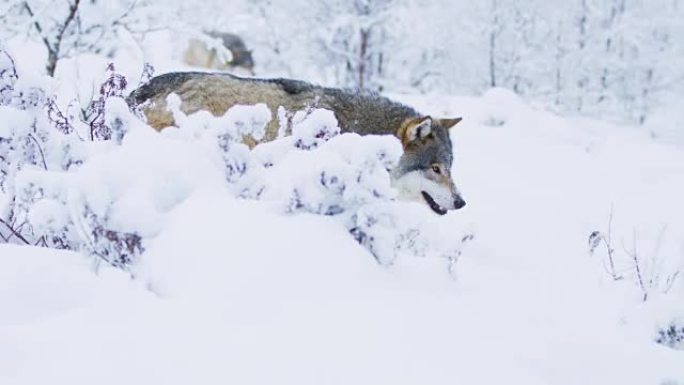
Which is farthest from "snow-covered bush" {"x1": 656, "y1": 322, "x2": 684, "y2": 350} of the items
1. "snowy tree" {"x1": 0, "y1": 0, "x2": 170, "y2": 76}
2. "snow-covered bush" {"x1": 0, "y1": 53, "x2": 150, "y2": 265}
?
"snowy tree" {"x1": 0, "y1": 0, "x2": 170, "y2": 76}

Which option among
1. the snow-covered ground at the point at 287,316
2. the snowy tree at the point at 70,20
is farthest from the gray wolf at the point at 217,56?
the snow-covered ground at the point at 287,316

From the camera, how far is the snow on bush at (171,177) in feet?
9.05

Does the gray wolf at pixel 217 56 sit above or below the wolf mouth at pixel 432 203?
below

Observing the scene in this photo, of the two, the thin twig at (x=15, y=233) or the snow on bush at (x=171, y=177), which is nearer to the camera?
the snow on bush at (x=171, y=177)

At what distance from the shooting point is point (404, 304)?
8.70 feet

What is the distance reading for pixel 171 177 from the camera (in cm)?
284

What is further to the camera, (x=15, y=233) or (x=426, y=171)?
(x=426, y=171)

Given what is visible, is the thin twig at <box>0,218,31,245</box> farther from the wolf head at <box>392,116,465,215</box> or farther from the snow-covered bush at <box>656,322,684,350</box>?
the wolf head at <box>392,116,465,215</box>

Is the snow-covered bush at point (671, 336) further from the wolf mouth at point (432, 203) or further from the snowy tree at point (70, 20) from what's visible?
the snowy tree at point (70, 20)

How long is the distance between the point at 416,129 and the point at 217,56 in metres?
14.3

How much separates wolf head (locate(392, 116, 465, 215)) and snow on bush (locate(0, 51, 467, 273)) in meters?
2.31

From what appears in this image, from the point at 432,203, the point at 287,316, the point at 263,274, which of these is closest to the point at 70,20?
the point at 432,203

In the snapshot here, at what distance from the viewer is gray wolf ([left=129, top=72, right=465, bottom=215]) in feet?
17.0

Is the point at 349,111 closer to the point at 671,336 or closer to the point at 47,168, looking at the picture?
the point at 47,168
